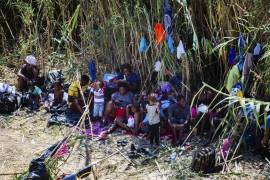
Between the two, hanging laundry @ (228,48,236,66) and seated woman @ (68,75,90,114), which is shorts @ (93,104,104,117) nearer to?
seated woman @ (68,75,90,114)

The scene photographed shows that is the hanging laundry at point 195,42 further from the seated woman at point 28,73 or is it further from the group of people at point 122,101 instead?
the seated woman at point 28,73

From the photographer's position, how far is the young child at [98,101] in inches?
297

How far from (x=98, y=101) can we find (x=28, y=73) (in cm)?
168

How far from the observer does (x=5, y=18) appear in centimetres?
979

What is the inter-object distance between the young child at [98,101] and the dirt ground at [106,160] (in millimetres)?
455

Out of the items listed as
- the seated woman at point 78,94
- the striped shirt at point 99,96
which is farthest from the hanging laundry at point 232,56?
the seated woman at point 78,94

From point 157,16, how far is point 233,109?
2.00 meters

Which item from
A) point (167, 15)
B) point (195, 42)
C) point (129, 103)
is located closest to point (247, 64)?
point (195, 42)

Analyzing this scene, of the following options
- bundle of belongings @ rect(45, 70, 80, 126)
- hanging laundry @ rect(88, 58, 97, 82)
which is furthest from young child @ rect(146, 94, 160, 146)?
hanging laundry @ rect(88, 58, 97, 82)

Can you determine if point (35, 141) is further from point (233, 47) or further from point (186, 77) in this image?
point (233, 47)

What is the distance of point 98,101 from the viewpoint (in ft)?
24.7

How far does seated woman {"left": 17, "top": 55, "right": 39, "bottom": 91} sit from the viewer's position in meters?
8.54

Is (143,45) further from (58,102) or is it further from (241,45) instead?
(58,102)

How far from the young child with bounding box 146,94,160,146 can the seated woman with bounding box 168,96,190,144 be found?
0.20 metres
